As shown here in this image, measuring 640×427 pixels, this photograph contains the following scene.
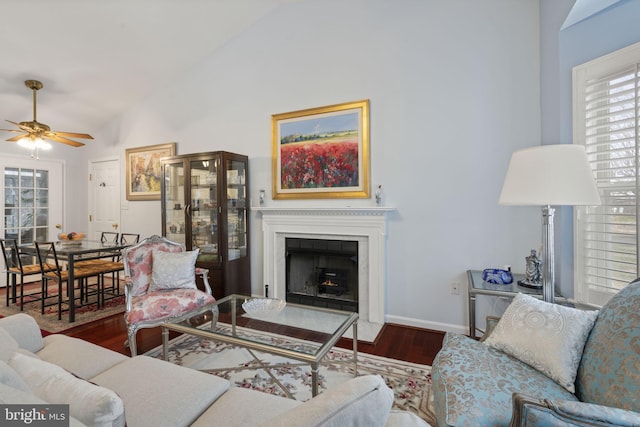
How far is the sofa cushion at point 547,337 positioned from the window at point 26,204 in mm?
6430

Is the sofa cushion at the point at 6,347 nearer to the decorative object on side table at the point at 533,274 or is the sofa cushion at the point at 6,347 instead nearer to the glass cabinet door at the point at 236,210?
the glass cabinet door at the point at 236,210

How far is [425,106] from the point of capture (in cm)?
281

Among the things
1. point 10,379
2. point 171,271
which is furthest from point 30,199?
point 10,379

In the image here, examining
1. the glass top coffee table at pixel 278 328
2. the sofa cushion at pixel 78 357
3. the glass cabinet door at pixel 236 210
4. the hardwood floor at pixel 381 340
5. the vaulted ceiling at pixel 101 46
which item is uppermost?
the vaulted ceiling at pixel 101 46

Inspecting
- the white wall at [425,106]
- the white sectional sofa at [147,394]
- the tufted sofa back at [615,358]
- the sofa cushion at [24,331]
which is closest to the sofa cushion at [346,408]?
the white sectional sofa at [147,394]

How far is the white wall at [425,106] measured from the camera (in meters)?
2.53

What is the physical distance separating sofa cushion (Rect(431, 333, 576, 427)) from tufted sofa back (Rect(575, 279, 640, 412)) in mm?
118

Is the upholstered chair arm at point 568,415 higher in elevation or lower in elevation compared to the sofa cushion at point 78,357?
higher

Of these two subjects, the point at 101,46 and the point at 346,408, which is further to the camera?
the point at 101,46

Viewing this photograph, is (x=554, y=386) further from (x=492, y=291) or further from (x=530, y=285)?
(x=530, y=285)

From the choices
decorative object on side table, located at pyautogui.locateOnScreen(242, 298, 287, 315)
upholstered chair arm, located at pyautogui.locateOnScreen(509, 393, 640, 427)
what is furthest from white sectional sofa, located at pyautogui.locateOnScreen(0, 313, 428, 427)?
decorative object on side table, located at pyautogui.locateOnScreen(242, 298, 287, 315)

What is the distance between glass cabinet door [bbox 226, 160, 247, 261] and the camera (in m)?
3.50

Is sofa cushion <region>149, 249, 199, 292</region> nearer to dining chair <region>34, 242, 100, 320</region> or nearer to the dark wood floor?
the dark wood floor

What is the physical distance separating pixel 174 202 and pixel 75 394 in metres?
3.32
